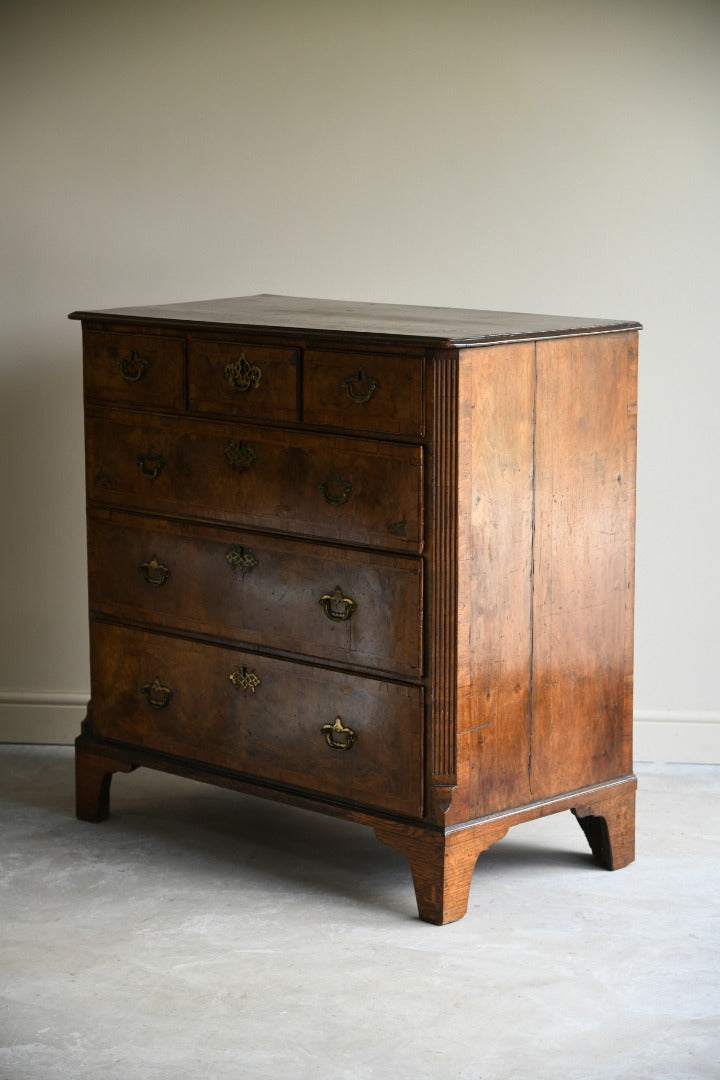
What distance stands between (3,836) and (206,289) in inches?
62.1

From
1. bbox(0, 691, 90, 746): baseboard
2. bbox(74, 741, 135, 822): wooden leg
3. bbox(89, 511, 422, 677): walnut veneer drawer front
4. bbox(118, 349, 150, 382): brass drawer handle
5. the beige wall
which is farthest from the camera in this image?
bbox(0, 691, 90, 746): baseboard

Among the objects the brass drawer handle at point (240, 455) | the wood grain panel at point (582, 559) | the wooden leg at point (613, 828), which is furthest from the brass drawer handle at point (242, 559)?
the wooden leg at point (613, 828)

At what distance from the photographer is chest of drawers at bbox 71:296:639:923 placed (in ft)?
10.4

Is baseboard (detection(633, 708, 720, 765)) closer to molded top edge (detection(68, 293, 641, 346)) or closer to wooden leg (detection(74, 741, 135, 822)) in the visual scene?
molded top edge (detection(68, 293, 641, 346))

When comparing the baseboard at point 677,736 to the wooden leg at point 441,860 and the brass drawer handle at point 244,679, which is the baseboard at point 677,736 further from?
the brass drawer handle at point 244,679

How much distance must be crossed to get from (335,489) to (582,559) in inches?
21.5

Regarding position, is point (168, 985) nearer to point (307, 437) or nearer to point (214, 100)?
point (307, 437)

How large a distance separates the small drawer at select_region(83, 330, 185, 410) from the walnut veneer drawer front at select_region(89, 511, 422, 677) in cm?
27

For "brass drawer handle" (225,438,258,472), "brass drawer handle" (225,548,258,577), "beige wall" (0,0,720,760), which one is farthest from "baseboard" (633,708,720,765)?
"brass drawer handle" (225,438,258,472)

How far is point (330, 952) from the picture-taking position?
3.13 metres

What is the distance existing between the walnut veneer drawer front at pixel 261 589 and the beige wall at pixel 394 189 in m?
0.89

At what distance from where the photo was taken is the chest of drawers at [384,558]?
10.4 feet

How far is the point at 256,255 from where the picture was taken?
14.5ft

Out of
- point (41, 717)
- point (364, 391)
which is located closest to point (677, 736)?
point (364, 391)
